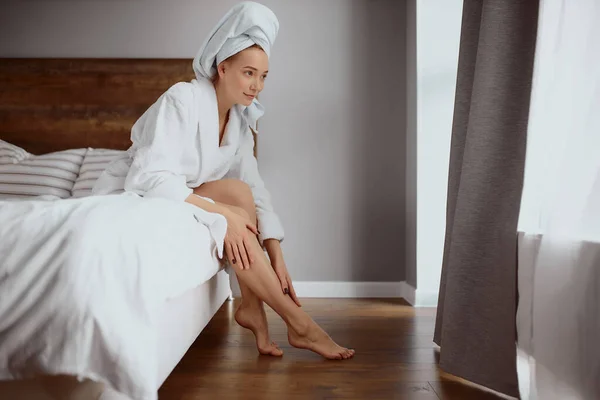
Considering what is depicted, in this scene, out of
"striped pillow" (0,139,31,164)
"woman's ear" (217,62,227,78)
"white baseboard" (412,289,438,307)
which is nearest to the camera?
"woman's ear" (217,62,227,78)

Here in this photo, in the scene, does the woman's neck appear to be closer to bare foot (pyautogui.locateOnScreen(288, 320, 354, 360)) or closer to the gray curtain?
bare foot (pyautogui.locateOnScreen(288, 320, 354, 360))

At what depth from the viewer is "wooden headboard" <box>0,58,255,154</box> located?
3430 millimetres

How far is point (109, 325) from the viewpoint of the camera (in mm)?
975

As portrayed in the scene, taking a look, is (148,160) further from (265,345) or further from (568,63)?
(568,63)

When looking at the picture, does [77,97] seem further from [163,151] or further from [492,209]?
[492,209]

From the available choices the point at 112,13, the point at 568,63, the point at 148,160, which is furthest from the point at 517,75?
the point at 112,13

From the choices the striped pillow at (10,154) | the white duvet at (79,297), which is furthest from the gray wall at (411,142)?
the white duvet at (79,297)

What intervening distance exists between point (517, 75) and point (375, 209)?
209cm

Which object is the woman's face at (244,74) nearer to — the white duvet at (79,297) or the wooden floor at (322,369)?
the wooden floor at (322,369)

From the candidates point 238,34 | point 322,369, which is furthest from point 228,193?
point 322,369

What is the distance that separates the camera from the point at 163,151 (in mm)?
1728

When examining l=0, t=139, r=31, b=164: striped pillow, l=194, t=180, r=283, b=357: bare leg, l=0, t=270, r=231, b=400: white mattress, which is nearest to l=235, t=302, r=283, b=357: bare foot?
l=194, t=180, r=283, b=357: bare leg

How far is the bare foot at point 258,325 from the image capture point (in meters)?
1.93

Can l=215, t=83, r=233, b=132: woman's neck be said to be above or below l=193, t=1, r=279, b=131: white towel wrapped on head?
below
